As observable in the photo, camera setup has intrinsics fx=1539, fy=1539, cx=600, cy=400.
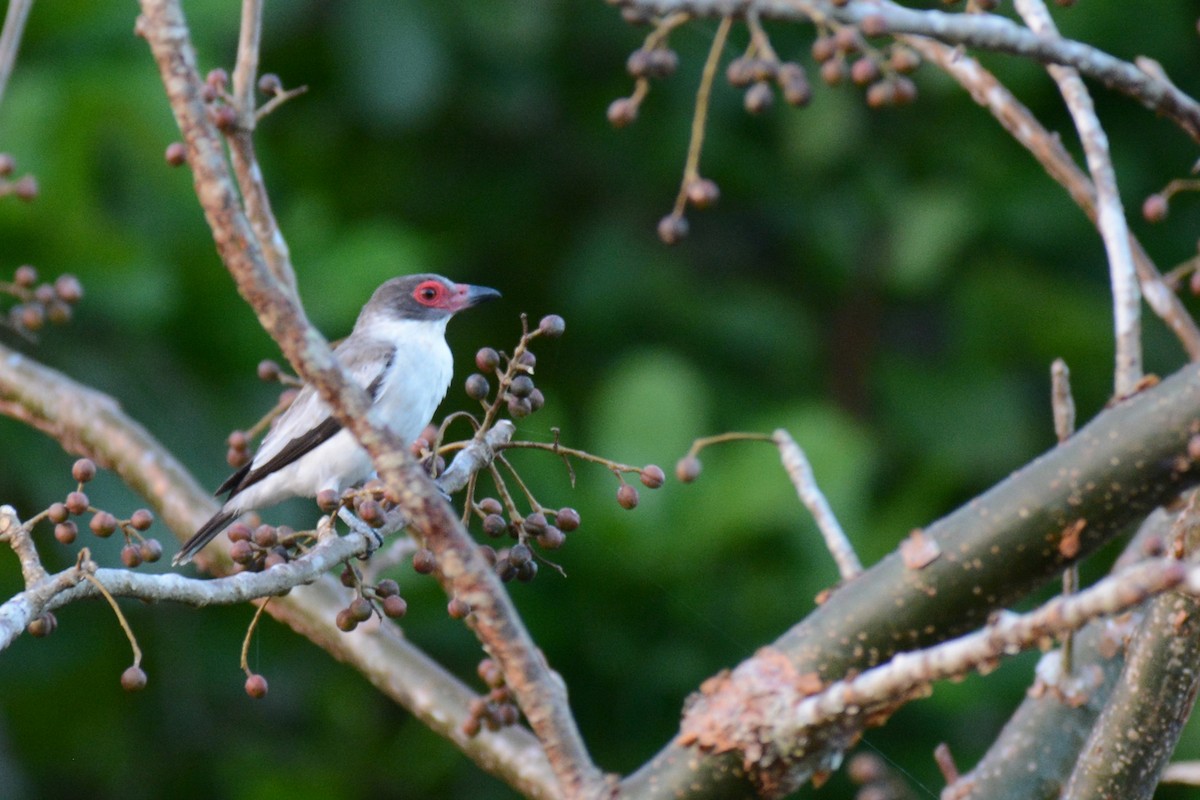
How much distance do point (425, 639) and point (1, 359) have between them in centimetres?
216

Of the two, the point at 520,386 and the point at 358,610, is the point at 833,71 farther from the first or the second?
the point at 358,610

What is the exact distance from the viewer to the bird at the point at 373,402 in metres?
4.35

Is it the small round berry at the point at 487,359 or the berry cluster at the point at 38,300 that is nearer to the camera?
the small round berry at the point at 487,359

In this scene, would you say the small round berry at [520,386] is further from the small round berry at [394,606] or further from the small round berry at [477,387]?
the small round berry at [394,606]

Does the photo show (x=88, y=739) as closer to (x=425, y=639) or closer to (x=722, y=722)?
(x=425, y=639)

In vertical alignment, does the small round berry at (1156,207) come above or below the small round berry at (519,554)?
above

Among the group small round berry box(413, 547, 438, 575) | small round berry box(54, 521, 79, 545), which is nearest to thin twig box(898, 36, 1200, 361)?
small round berry box(413, 547, 438, 575)

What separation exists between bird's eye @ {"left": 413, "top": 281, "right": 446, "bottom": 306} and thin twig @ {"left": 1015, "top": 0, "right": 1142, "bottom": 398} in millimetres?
2504

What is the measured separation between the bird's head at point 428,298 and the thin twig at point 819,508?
226 cm

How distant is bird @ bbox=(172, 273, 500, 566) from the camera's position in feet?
14.3

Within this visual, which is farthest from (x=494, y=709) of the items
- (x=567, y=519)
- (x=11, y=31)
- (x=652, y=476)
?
(x=11, y=31)

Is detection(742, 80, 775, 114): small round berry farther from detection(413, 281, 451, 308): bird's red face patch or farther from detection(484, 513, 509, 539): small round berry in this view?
detection(413, 281, 451, 308): bird's red face patch

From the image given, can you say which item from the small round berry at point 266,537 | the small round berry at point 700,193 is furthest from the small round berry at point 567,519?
the small round berry at point 700,193

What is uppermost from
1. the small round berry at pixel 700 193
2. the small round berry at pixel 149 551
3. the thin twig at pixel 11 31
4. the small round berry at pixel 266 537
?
the thin twig at pixel 11 31
